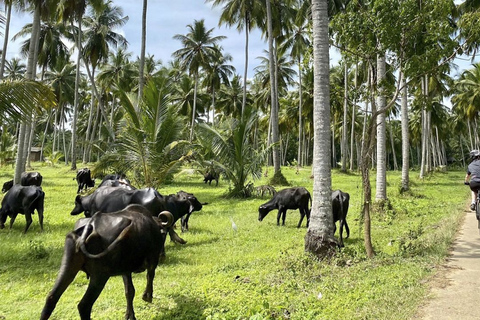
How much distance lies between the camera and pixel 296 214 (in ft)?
43.4

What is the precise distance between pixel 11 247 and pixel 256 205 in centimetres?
→ 863

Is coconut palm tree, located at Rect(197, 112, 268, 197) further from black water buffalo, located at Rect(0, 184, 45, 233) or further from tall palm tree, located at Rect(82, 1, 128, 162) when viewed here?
tall palm tree, located at Rect(82, 1, 128, 162)

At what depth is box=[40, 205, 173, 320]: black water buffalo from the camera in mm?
3730

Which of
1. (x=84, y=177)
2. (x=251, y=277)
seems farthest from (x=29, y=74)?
(x=251, y=277)

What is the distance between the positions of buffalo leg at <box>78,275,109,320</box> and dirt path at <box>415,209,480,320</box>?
3.27 metres

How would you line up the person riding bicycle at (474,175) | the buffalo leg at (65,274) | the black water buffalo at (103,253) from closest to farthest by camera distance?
the buffalo leg at (65,274) < the black water buffalo at (103,253) < the person riding bicycle at (474,175)

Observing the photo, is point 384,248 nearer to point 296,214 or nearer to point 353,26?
point 353,26

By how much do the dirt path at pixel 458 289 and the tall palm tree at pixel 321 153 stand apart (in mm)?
1856

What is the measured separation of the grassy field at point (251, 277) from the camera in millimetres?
4617

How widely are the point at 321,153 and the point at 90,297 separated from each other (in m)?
4.61

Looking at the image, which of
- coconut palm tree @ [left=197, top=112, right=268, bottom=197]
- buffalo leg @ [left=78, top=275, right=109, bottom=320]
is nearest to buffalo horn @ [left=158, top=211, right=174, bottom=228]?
buffalo leg @ [left=78, top=275, right=109, bottom=320]

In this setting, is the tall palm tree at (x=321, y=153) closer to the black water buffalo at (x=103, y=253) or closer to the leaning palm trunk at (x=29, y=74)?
the black water buffalo at (x=103, y=253)

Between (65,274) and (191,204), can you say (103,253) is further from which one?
(191,204)

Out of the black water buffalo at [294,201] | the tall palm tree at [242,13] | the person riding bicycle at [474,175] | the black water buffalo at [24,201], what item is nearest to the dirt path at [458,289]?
the person riding bicycle at [474,175]
